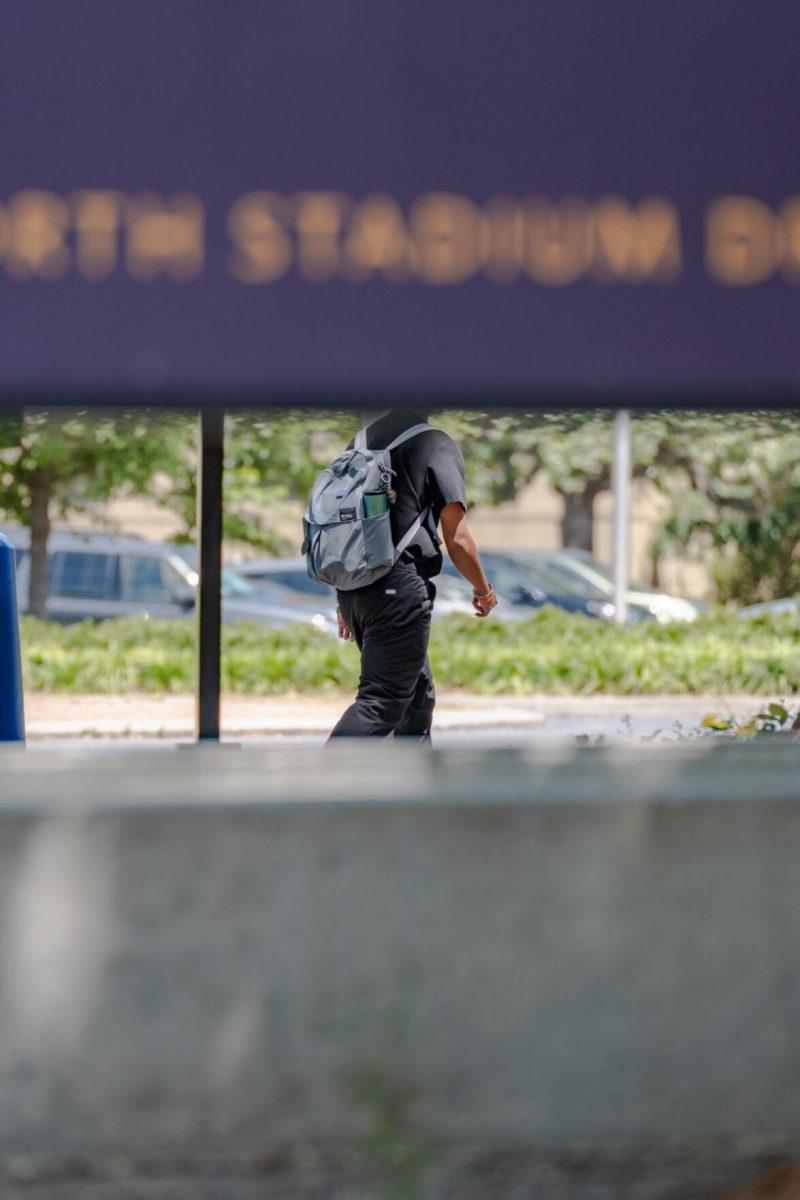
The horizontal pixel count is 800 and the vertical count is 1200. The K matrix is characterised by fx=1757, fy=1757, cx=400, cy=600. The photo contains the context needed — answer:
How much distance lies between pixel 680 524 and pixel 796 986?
24746 mm

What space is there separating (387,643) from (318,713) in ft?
24.3

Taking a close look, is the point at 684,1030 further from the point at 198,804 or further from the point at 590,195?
the point at 590,195

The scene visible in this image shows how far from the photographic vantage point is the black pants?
5375 millimetres

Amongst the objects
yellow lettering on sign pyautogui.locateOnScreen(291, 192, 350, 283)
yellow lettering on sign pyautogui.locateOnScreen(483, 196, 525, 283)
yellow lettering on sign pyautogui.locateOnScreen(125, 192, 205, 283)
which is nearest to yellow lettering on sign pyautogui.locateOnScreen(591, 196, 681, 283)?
yellow lettering on sign pyautogui.locateOnScreen(483, 196, 525, 283)

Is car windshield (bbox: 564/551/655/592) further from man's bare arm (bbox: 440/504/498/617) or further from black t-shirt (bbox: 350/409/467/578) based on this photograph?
black t-shirt (bbox: 350/409/467/578)

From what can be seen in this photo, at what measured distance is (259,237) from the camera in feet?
10.9

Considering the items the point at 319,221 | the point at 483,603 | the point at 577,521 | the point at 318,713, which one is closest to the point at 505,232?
the point at 319,221

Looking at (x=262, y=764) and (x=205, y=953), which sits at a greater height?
(x=262, y=764)

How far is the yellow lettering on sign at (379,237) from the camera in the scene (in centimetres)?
329

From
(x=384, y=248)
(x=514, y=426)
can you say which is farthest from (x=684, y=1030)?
(x=514, y=426)

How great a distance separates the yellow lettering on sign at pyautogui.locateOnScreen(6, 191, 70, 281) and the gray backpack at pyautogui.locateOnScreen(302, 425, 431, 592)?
2.09m

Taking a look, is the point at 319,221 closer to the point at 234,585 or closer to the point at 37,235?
the point at 37,235

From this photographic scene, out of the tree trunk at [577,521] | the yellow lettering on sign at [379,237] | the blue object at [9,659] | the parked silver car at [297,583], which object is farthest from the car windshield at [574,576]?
the yellow lettering on sign at [379,237]

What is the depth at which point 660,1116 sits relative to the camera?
3.29 m
